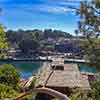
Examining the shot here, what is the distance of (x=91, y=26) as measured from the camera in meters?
9.38

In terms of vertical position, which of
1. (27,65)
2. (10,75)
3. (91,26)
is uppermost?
(91,26)

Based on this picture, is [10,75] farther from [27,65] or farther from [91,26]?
[27,65]

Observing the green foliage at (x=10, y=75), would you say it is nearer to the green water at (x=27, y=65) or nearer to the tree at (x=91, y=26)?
the tree at (x=91, y=26)

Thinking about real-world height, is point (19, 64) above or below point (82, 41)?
below

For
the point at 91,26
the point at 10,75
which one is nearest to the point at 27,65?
the point at 10,75

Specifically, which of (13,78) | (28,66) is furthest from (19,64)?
(13,78)

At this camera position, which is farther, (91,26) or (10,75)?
(10,75)

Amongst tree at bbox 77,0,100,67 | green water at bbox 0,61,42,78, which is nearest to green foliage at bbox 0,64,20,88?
tree at bbox 77,0,100,67

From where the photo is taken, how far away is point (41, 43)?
67750 mm

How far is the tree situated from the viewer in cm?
913

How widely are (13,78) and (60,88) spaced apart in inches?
153

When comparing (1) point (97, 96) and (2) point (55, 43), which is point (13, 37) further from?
(1) point (97, 96)

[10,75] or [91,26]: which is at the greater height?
[91,26]

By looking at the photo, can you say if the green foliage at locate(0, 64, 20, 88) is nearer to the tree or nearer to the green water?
the tree
